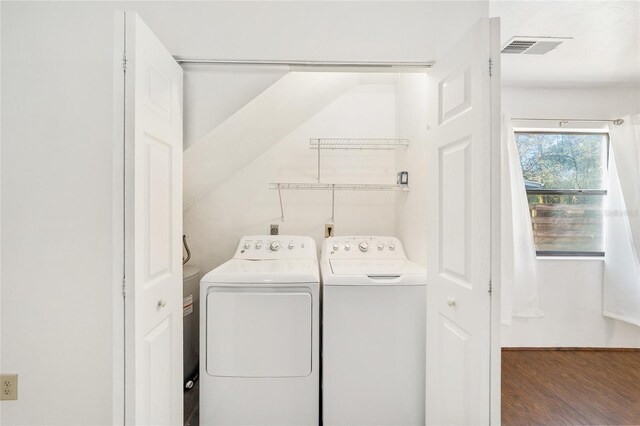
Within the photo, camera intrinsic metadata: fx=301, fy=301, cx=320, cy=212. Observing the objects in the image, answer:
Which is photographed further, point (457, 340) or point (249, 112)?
point (249, 112)

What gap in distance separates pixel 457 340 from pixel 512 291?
855 mm

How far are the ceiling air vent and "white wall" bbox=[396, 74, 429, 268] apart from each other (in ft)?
1.64

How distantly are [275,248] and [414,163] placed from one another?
48.5 inches

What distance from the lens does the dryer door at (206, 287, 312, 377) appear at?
5.54 ft

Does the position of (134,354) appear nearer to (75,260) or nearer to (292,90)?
(75,260)

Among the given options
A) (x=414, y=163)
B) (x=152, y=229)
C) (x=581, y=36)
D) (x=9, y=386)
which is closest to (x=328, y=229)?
(x=414, y=163)

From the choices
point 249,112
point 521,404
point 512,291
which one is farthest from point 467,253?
point 249,112

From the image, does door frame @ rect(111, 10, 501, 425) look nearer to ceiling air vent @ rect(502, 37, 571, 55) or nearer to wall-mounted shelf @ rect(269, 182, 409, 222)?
ceiling air vent @ rect(502, 37, 571, 55)

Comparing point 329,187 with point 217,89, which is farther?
point 329,187

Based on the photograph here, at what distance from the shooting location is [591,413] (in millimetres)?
1593

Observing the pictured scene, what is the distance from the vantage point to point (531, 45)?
1764mm

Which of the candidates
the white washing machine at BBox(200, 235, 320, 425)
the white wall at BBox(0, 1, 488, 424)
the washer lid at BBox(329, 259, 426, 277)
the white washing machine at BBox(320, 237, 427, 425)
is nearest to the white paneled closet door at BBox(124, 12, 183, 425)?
the white washing machine at BBox(200, 235, 320, 425)

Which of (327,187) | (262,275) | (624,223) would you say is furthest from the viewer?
(327,187)

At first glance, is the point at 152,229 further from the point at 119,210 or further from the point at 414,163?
the point at 414,163
